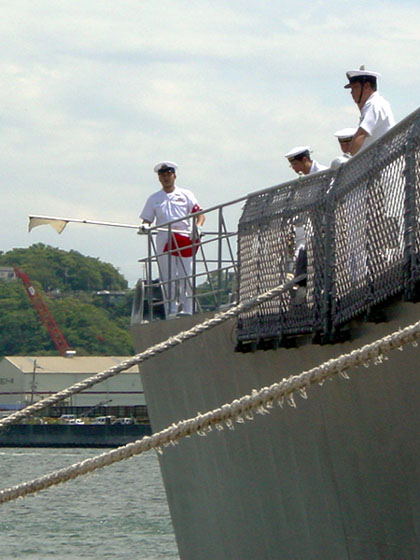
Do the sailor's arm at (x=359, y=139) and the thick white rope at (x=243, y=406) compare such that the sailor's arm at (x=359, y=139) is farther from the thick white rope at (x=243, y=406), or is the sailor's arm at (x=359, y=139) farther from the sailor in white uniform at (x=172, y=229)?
the sailor in white uniform at (x=172, y=229)

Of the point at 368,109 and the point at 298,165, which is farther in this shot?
the point at 298,165

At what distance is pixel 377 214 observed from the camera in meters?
6.72

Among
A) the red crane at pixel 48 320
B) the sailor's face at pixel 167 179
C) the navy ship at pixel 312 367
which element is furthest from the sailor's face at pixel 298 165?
the red crane at pixel 48 320

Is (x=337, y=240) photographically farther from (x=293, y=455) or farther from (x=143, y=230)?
(x=143, y=230)

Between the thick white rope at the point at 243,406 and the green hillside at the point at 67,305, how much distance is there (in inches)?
5218

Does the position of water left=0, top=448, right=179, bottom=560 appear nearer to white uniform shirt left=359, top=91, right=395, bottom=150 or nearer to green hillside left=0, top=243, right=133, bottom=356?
white uniform shirt left=359, top=91, right=395, bottom=150

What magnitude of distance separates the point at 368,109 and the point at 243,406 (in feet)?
9.19

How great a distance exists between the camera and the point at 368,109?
7621 mm

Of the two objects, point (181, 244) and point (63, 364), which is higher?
point (63, 364)

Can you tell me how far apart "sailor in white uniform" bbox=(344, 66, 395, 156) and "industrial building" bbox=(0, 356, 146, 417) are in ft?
275

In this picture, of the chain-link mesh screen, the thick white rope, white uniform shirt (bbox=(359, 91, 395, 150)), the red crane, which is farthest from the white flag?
the red crane

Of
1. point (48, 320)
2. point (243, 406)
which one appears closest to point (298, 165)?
point (243, 406)

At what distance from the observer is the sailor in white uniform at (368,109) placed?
25.0ft

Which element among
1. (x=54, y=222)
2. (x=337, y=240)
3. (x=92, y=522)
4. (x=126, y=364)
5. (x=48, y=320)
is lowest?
(x=92, y=522)
